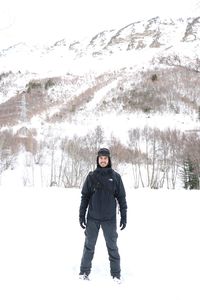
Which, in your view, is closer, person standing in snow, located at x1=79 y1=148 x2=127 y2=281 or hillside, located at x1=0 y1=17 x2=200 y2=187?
person standing in snow, located at x1=79 y1=148 x2=127 y2=281

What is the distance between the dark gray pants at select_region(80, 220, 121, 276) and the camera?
16.5 ft

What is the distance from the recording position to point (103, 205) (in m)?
4.95

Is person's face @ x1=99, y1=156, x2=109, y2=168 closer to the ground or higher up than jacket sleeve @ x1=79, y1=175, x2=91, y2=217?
Result: higher up

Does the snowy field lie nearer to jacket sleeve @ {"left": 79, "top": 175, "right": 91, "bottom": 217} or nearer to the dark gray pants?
the dark gray pants

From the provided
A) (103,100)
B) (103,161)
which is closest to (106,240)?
(103,161)

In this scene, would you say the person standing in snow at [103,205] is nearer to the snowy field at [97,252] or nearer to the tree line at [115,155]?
the snowy field at [97,252]

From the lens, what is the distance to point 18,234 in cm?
745

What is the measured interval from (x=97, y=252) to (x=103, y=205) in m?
1.70

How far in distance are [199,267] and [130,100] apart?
47301 mm

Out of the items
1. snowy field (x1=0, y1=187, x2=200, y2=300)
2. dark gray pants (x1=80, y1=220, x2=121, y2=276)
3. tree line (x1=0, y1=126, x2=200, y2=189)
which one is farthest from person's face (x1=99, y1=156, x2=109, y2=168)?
tree line (x1=0, y1=126, x2=200, y2=189)

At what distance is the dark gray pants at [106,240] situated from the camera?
5.02 m

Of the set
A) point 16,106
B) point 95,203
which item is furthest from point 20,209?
point 16,106

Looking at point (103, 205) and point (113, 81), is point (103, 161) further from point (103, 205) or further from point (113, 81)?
point (113, 81)

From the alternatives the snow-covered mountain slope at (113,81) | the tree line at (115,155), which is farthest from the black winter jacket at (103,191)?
the snow-covered mountain slope at (113,81)
